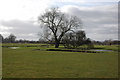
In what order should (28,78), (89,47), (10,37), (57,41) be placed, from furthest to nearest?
(10,37) → (57,41) → (89,47) → (28,78)

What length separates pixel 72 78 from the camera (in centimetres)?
745

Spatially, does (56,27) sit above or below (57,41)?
above

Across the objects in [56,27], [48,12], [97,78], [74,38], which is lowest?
[97,78]

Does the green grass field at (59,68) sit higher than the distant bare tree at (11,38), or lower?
lower

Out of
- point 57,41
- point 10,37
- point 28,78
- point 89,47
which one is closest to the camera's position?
point 28,78

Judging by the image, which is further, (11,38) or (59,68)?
(11,38)

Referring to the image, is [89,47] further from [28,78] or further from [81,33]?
[28,78]

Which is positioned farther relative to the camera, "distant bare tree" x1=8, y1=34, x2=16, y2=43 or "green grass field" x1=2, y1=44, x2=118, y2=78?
"distant bare tree" x1=8, y1=34, x2=16, y2=43

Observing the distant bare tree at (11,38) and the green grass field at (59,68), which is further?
the distant bare tree at (11,38)

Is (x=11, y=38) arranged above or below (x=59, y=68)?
above

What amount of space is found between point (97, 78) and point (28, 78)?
3431 millimetres

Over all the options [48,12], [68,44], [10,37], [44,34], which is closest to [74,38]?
[68,44]

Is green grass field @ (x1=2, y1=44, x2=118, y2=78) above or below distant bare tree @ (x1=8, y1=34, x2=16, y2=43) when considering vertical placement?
below

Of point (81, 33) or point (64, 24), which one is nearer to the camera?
point (81, 33)
